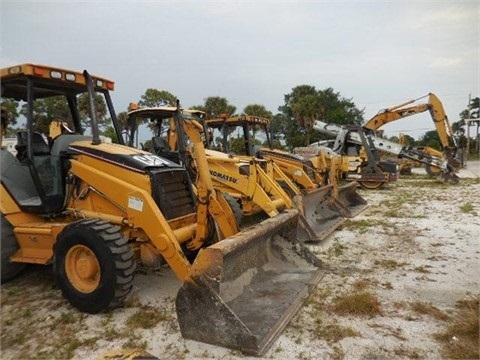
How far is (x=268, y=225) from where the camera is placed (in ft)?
14.3

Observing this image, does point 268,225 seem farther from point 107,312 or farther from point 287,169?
point 287,169

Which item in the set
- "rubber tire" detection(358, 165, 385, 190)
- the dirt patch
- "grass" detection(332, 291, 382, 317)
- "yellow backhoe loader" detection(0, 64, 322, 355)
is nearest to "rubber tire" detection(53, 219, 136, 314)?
"yellow backhoe loader" detection(0, 64, 322, 355)

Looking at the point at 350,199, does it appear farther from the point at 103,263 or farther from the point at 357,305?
the point at 103,263

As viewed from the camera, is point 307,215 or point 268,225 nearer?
point 268,225

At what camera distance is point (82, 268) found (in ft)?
12.9

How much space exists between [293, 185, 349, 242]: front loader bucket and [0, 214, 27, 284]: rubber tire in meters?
4.09

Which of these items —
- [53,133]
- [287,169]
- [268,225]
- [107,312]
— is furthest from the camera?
[287,169]

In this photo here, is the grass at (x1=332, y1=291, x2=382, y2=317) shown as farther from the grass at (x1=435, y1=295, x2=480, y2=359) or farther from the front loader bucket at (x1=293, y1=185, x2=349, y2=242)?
the front loader bucket at (x1=293, y1=185, x2=349, y2=242)

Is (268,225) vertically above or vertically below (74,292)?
above

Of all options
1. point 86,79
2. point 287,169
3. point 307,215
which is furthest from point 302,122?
point 86,79

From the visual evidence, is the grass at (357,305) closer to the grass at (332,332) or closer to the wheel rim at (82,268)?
the grass at (332,332)

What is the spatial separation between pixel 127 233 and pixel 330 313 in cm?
228

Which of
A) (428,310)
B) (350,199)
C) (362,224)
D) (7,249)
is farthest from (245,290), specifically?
(350,199)

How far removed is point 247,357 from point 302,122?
35237mm
